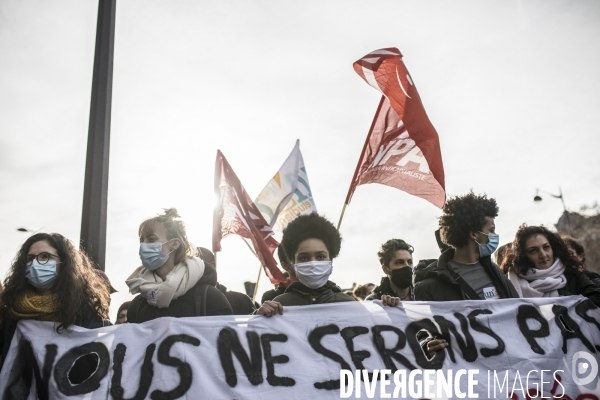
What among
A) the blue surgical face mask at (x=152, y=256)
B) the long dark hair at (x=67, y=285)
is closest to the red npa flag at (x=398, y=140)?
the blue surgical face mask at (x=152, y=256)

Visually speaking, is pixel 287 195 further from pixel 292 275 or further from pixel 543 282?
pixel 543 282

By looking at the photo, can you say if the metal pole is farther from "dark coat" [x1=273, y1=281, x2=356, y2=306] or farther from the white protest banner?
"dark coat" [x1=273, y1=281, x2=356, y2=306]

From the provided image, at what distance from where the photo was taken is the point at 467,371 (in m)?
3.19

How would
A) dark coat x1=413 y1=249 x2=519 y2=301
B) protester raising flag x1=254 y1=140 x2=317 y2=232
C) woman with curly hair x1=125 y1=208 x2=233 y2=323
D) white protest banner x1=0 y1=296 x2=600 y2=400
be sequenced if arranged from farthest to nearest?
protester raising flag x1=254 y1=140 x2=317 y2=232 → dark coat x1=413 y1=249 x2=519 y2=301 → woman with curly hair x1=125 y1=208 x2=233 y2=323 → white protest banner x1=0 y1=296 x2=600 y2=400

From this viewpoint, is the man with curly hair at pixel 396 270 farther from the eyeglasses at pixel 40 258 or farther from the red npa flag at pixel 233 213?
the eyeglasses at pixel 40 258

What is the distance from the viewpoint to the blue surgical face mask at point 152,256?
3430mm

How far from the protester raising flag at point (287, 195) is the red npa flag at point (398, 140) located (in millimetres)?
2122

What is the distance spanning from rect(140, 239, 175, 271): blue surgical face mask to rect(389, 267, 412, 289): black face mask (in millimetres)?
2185

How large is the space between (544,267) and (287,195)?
12.9 feet

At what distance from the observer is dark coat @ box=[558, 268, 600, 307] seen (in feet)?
12.2

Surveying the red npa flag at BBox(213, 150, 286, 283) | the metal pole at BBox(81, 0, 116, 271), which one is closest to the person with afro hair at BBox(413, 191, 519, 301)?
the red npa flag at BBox(213, 150, 286, 283)

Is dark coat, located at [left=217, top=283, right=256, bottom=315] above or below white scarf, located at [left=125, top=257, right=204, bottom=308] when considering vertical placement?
below

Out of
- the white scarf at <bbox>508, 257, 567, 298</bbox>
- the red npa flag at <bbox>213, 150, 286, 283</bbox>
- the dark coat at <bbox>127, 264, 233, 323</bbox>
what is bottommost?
the dark coat at <bbox>127, 264, 233, 323</bbox>

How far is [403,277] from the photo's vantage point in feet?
15.0
